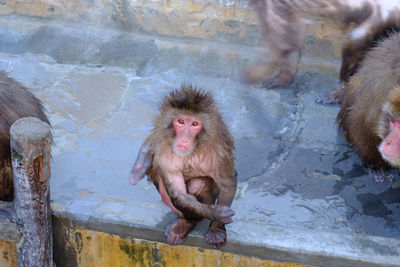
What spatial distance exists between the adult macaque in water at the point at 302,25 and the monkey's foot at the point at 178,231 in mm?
2711

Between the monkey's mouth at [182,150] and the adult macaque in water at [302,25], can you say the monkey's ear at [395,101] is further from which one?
the monkey's mouth at [182,150]

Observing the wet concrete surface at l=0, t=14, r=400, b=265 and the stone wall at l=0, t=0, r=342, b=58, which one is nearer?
the wet concrete surface at l=0, t=14, r=400, b=265

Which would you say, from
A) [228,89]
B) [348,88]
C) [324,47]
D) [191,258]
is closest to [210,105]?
[191,258]

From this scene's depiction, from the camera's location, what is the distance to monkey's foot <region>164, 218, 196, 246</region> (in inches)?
148

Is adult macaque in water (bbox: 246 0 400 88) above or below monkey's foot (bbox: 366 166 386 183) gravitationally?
above

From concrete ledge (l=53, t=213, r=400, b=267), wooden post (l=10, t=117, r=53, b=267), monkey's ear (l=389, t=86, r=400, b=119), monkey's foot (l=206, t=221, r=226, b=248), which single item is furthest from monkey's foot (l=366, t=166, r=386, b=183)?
wooden post (l=10, t=117, r=53, b=267)

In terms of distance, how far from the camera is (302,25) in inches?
239

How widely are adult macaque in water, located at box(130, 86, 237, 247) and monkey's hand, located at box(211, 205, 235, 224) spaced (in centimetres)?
5

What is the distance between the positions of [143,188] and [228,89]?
5.94 ft

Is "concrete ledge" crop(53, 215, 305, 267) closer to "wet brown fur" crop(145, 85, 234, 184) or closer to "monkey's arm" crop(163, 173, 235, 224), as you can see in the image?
"monkey's arm" crop(163, 173, 235, 224)

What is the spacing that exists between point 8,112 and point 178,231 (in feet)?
4.30

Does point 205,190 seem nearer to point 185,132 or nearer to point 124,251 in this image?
point 185,132

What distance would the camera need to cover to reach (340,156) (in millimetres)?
5445

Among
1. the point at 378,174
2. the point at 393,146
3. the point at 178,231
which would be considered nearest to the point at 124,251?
the point at 178,231
